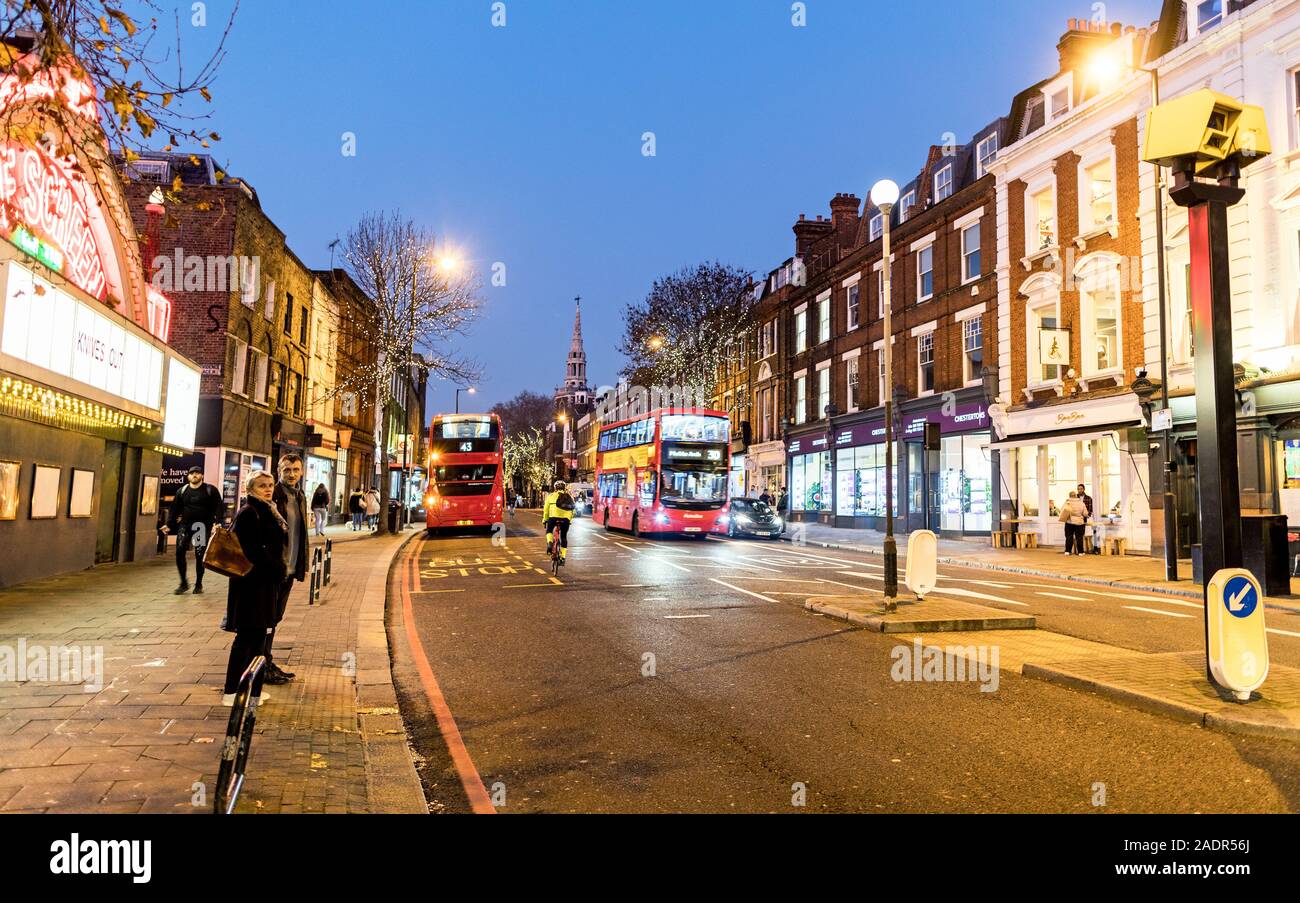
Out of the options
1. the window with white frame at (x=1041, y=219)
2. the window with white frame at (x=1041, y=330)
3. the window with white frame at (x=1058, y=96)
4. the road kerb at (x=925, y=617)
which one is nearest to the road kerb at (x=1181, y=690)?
the road kerb at (x=925, y=617)

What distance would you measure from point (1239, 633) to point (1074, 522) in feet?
55.8

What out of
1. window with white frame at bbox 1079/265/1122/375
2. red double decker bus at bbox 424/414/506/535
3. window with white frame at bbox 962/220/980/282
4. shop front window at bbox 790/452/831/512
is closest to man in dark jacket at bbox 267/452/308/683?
window with white frame at bbox 1079/265/1122/375

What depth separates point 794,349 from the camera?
41969 millimetres

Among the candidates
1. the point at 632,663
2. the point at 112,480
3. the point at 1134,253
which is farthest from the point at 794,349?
the point at 632,663

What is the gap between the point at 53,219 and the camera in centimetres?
1219

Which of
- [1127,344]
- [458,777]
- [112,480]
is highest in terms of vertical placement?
[1127,344]

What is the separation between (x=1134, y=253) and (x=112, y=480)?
24.5 m

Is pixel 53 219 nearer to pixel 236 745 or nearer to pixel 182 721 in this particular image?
pixel 182 721

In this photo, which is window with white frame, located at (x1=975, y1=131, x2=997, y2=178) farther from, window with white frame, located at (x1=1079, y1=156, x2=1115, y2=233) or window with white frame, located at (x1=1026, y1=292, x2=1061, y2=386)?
window with white frame, located at (x1=1026, y1=292, x2=1061, y2=386)

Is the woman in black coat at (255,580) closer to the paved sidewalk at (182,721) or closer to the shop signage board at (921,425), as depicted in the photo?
the paved sidewalk at (182,721)

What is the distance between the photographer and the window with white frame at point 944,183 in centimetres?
3023

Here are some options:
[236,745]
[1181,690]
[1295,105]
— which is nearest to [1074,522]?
[1295,105]
